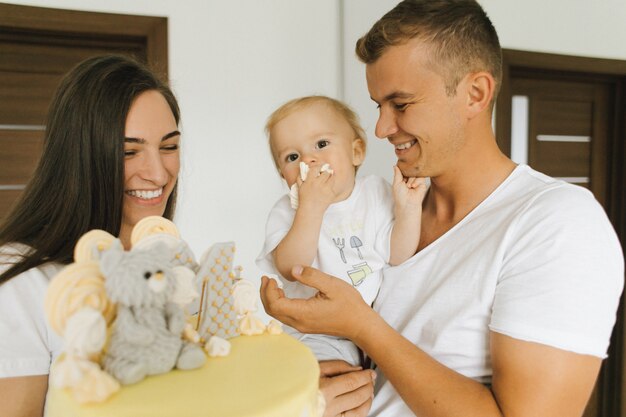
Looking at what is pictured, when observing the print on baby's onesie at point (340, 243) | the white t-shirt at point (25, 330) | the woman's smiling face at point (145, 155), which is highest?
the woman's smiling face at point (145, 155)

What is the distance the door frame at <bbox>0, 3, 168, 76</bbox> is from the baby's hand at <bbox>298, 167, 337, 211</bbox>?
1.36 meters

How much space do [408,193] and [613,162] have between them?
271 cm

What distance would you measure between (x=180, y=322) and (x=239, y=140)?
2.33 metres

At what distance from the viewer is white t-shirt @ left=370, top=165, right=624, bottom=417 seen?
1.01 meters

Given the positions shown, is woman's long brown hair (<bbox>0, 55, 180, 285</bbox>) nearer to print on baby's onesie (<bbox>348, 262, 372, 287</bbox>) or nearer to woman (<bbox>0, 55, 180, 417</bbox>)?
woman (<bbox>0, 55, 180, 417</bbox>)

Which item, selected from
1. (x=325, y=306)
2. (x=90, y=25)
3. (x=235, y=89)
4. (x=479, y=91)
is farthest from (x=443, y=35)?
(x=90, y=25)

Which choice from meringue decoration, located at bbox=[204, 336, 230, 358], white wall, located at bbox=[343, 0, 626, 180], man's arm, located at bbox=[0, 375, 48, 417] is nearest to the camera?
meringue decoration, located at bbox=[204, 336, 230, 358]

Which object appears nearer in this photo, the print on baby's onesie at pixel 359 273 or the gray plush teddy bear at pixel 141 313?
the gray plush teddy bear at pixel 141 313

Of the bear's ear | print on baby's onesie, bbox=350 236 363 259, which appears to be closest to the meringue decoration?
the bear's ear

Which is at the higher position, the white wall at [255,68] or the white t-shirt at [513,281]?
the white wall at [255,68]

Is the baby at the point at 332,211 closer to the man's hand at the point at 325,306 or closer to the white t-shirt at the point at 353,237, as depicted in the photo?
the white t-shirt at the point at 353,237

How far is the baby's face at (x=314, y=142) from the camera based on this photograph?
1.50 metres

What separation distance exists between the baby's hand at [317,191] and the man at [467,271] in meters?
0.19

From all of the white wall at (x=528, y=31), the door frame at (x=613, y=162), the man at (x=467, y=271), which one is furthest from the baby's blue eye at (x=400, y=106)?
the door frame at (x=613, y=162)
